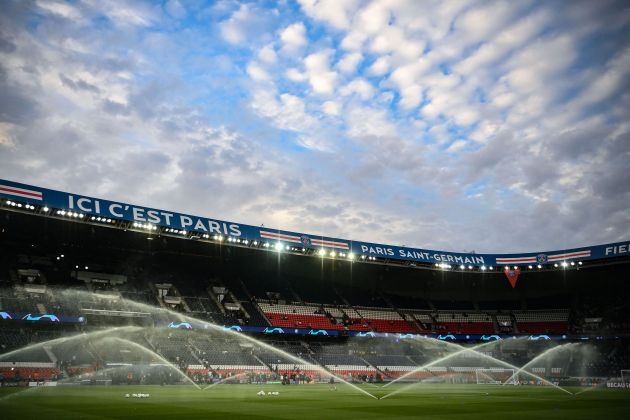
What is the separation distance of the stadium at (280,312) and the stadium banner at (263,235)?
0.53 ft

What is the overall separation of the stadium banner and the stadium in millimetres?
162

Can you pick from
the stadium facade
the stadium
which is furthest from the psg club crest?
the stadium

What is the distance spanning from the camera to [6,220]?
52.7 metres

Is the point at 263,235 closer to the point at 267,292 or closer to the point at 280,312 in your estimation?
the point at 280,312

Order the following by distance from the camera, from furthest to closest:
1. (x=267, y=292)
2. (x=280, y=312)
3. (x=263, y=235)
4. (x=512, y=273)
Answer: (x=512, y=273), (x=267, y=292), (x=280, y=312), (x=263, y=235)

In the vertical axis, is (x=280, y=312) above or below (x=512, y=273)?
below

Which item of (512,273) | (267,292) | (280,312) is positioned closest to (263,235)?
(280,312)

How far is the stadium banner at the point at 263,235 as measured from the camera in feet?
154

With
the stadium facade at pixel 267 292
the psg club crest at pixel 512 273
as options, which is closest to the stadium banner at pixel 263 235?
the stadium facade at pixel 267 292

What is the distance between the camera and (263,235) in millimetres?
62406

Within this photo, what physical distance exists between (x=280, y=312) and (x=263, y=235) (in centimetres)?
1403

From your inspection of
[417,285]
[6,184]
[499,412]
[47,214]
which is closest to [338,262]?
[417,285]

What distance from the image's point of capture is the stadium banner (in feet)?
154

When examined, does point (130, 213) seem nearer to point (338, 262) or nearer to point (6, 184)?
point (6, 184)
